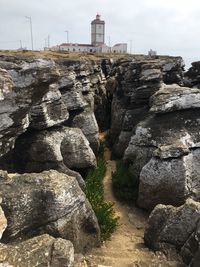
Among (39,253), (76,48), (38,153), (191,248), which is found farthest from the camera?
(76,48)

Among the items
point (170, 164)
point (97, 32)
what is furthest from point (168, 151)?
point (97, 32)

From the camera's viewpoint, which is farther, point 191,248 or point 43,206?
point 191,248

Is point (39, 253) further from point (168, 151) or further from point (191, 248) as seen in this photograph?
point (168, 151)

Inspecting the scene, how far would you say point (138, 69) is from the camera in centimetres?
2445

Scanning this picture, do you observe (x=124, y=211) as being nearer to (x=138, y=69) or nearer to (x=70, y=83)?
(x=70, y=83)

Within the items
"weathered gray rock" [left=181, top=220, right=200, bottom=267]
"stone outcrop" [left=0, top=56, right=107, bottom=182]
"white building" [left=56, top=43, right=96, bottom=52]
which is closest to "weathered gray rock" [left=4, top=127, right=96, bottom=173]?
"stone outcrop" [left=0, top=56, right=107, bottom=182]

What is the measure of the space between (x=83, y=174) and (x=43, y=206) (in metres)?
7.91

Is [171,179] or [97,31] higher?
[171,179]

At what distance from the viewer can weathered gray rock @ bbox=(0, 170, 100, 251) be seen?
1003 centimetres

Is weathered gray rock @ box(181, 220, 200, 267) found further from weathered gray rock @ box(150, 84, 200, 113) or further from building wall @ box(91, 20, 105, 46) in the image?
building wall @ box(91, 20, 105, 46)

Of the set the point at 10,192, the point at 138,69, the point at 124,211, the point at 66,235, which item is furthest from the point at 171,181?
→ the point at 138,69

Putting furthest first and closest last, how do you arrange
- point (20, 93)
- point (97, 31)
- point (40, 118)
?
point (97, 31), point (40, 118), point (20, 93)

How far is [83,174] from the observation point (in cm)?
1844

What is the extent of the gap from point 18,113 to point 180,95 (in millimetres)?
7917
